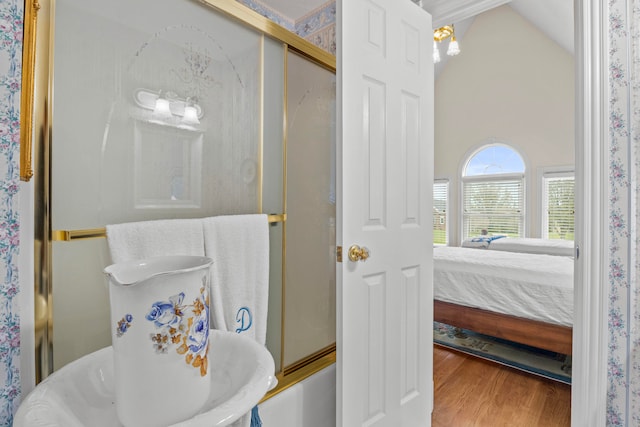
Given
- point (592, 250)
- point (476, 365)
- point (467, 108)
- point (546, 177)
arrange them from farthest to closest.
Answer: point (467, 108), point (546, 177), point (476, 365), point (592, 250)

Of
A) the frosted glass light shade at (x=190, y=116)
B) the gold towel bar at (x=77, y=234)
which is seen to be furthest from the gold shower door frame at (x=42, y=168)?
the frosted glass light shade at (x=190, y=116)

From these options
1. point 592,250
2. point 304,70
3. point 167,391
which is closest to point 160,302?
point 167,391

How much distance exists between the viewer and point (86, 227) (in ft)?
2.75

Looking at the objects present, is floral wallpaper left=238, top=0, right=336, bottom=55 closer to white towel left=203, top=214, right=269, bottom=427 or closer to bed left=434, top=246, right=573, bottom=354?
white towel left=203, top=214, right=269, bottom=427

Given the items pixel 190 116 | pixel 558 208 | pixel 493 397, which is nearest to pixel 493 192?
pixel 558 208

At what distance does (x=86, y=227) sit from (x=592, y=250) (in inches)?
77.7

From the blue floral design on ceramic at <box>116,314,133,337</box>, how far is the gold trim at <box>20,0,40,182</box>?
1.48ft

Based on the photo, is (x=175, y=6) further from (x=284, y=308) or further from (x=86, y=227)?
(x=284, y=308)

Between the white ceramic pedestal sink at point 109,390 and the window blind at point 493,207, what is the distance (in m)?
5.51

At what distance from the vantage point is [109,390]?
647 mm

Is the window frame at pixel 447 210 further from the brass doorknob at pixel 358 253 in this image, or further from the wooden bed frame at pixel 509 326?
the brass doorknob at pixel 358 253

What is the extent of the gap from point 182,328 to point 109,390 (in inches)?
10.3

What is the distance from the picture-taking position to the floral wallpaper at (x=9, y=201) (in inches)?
26.9

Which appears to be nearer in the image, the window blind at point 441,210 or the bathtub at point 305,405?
the bathtub at point 305,405
